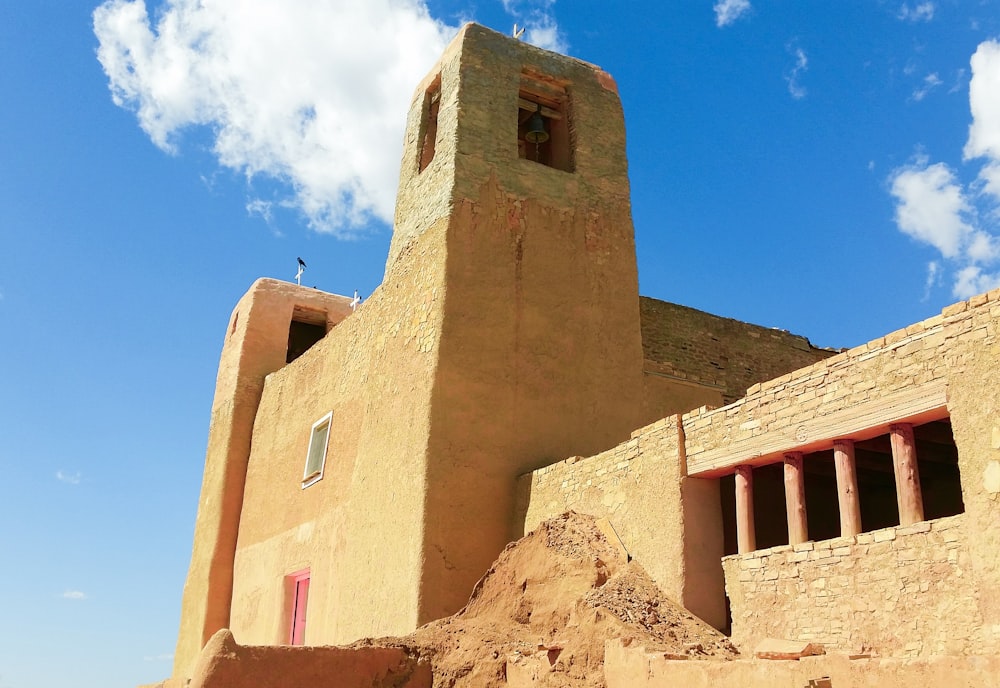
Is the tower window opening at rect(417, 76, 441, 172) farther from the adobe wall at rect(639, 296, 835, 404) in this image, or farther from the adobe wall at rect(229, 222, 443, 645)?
the adobe wall at rect(639, 296, 835, 404)

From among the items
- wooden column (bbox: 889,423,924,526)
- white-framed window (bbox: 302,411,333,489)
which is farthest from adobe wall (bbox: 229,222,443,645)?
wooden column (bbox: 889,423,924,526)

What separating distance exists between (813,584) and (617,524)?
2.16 meters

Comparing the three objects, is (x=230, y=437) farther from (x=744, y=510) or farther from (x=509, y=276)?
(x=744, y=510)

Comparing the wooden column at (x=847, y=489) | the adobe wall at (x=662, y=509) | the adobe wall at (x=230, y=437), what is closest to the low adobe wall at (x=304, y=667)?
the adobe wall at (x=662, y=509)

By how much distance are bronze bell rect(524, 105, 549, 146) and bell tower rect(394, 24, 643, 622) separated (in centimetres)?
2

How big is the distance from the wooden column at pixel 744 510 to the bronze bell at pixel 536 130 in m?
5.97

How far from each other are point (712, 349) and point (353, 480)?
485 cm

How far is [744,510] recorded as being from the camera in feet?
25.0

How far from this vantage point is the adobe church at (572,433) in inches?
244

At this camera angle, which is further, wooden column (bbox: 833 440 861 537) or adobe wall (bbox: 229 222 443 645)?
adobe wall (bbox: 229 222 443 645)

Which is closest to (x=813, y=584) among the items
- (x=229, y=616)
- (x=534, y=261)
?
(x=534, y=261)

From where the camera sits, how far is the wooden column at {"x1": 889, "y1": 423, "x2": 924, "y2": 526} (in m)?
6.22

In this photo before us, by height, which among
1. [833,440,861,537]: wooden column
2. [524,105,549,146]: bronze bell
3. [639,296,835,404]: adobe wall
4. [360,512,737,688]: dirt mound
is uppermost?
[524,105,549,146]: bronze bell

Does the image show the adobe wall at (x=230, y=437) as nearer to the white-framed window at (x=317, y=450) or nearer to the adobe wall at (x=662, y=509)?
the white-framed window at (x=317, y=450)
